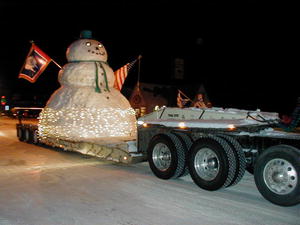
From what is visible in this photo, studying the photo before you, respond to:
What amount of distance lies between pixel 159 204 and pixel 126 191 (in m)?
0.93

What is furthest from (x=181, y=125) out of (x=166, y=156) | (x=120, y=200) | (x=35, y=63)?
(x=35, y=63)

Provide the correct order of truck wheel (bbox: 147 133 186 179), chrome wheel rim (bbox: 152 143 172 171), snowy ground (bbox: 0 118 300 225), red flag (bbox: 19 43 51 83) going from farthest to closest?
red flag (bbox: 19 43 51 83) → chrome wheel rim (bbox: 152 143 172 171) → truck wheel (bbox: 147 133 186 179) → snowy ground (bbox: 0 118 300 225)

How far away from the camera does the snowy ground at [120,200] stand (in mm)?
4297

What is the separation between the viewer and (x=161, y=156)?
6785mm

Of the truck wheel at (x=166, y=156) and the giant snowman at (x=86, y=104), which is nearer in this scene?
the truck wheel at (x=166, y=156)

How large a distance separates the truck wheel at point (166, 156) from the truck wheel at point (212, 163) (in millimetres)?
314

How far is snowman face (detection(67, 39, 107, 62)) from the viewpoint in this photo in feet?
32.9

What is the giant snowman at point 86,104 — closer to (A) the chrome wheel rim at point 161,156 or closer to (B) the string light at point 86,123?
(B) the string light at point 86,123

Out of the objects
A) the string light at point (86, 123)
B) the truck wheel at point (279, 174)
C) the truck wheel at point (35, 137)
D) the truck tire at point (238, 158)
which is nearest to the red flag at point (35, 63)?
the truck wheel at point (35, 137)

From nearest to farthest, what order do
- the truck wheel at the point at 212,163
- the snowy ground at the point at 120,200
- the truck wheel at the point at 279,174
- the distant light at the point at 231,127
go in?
the snowy ground at the point at 120,200 < the truck wheel at the point at 279,174 < the truck wheel at the point at 212,163 < the distant light at the point at 231,127

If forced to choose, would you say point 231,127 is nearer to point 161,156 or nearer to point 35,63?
point 161,156

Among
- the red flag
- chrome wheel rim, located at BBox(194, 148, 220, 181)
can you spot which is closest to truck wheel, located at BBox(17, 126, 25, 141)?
the red flag

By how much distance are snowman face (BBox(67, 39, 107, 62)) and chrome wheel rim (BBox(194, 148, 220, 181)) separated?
560cm

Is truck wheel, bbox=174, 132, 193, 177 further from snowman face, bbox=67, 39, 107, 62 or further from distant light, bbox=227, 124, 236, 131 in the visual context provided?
snowman face, bbox=67, 39, 107, 62
